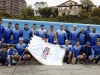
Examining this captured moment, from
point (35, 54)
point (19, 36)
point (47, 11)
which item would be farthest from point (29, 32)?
point (47, 11)

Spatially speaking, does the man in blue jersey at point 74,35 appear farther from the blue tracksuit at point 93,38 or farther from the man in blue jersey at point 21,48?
the man in blue jersey at point 21,48

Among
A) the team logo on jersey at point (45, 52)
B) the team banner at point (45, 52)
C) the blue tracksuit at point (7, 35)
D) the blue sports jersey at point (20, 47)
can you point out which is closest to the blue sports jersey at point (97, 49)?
the team banner at point (45, 52)

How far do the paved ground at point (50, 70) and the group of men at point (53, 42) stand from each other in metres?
0.55

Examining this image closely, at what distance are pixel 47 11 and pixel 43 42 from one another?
175 feet

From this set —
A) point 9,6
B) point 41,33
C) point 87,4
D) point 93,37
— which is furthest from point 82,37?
point 9,6

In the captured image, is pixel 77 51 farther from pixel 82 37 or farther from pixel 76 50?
pixel 82 37

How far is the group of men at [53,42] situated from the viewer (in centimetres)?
929

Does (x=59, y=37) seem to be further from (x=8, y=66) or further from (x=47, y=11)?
(x=47, y=11)

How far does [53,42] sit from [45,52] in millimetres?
1218

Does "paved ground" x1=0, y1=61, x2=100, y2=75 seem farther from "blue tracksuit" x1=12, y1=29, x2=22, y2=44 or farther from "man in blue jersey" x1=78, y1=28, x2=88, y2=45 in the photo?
"man in blue jersey" x1=78, y1=28, x2=88, y2=45

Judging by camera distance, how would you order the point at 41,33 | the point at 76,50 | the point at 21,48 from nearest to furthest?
the point at 21,48 < the point at 76,50 < the point at 41,33

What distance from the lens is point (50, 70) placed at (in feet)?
27.5

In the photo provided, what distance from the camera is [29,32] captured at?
10.3 metres

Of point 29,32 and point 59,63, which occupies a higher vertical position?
point 29,32
